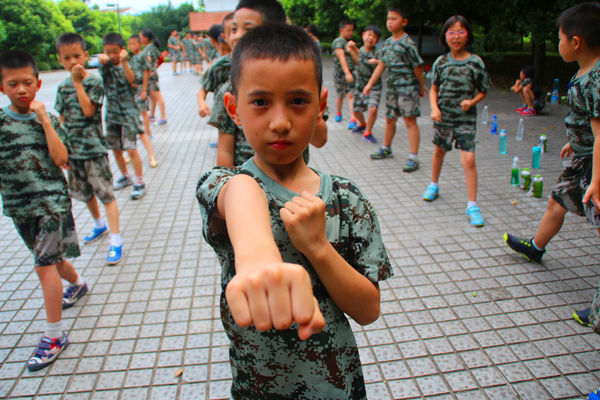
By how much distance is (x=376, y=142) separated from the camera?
818 centimetres

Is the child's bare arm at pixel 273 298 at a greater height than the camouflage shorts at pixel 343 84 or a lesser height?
greater

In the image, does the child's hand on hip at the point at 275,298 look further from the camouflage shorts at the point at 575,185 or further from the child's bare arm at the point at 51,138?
the camouflage shorts at the point at 575,185

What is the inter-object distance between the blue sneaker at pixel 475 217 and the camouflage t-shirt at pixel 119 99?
4.45 m

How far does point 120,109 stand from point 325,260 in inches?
222

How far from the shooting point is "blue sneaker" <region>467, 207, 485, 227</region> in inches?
182

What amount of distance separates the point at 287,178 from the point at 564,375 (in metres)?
2.45

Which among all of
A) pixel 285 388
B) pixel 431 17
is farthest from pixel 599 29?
pixel 431 17

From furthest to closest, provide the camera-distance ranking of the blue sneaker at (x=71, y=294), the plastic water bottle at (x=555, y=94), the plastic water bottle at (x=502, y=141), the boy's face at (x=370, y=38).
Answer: the plastic water bottle at (x=555, y=94) < the boy's face at (x=370, y=38) < the plastic water bottle at (x=502, y=141) < the blue sneaker at (x=71, y=294)

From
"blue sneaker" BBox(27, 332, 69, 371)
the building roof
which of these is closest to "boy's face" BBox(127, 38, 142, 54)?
"blue sneaker" BBox(27, 332, 69, 371)

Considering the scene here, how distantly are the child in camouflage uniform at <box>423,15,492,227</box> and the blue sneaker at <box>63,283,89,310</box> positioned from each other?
3.90 m

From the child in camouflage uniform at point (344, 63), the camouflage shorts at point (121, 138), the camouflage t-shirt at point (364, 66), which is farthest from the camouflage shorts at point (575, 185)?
the child in camouflage uniform at point (344, 63)

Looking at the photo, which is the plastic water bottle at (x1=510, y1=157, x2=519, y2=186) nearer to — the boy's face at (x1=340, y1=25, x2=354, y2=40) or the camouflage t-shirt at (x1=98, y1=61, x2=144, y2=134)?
the boy's face at (x1=340, y1=25, x2=354, y2=40)

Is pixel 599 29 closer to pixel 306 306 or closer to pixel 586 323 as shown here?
pixel 586 323

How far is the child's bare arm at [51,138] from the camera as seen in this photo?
291cm
